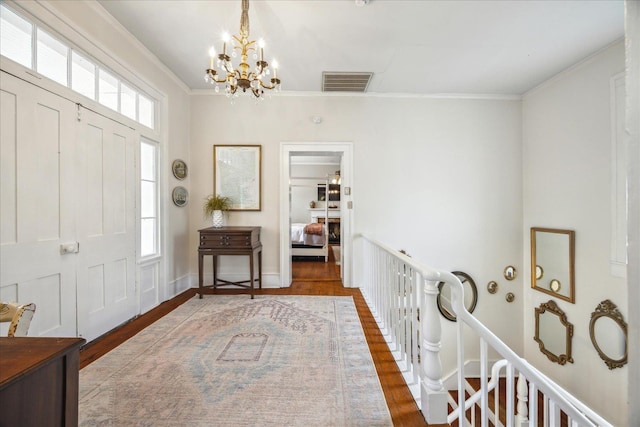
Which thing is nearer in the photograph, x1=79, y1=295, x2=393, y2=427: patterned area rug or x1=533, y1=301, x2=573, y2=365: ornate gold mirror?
x1=79, y1=295, x2=393, y2=427: patterned area rug

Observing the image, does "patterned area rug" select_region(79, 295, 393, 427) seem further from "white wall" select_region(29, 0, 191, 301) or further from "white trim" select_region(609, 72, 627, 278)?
"white trim" select_region(609, 72, 627, 278)

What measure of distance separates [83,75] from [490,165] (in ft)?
15.4

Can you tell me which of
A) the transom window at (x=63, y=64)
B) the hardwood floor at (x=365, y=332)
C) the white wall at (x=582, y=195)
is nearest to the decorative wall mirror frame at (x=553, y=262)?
the white wall at (x=582, y=195)

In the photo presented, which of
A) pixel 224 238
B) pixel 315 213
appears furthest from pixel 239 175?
pixel 315 213

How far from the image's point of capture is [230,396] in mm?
1679

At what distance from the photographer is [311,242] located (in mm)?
6086

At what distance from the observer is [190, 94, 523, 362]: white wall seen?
400 centimetres

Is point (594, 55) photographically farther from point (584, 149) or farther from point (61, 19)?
point (61, 19)

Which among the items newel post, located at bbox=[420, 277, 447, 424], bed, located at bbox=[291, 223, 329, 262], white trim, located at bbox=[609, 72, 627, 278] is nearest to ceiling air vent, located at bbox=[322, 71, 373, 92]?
white trim, located at bbox=[609, 72, 627, 278]

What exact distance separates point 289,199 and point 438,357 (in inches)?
111

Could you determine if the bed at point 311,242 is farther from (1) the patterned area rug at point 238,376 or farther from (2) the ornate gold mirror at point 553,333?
(2) the ornate gold mirror at point 553,333

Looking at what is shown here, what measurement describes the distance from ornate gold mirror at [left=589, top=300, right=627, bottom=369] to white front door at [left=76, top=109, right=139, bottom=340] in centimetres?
474

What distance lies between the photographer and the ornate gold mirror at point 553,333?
3299 mm

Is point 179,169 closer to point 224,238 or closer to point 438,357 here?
point 224,238
